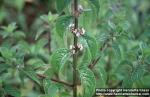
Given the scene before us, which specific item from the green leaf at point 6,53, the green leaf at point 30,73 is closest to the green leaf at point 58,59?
the green leaf at point 30,73

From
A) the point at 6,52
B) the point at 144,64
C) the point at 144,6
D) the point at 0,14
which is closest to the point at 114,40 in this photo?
the point at 144,64

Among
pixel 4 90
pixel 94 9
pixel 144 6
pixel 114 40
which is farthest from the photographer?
pixel 144 6

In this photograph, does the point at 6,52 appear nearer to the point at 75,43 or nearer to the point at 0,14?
the point at 75,43

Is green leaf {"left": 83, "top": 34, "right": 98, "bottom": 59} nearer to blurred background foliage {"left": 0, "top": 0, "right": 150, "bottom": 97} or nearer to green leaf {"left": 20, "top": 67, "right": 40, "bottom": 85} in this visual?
blurred background foliage {"left": 0, "top": 0, "right": 150, "bottom": 97}

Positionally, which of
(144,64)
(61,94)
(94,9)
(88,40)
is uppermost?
(94,9)

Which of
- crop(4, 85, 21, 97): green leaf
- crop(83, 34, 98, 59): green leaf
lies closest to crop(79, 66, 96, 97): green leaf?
crop(83, 34, 98, 59): green leaf

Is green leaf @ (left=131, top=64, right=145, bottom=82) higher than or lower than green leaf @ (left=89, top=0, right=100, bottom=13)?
lower

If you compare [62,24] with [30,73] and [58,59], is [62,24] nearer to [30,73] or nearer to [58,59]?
[58,59]

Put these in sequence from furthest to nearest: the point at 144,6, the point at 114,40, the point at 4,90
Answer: the point at 144,6 → the point at 114,40 → the point at 4,90

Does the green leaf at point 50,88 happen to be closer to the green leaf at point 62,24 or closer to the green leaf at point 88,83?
the green leaf at point 88,83

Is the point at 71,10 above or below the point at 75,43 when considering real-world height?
above

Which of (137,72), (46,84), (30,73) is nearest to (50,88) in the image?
(46,84)
